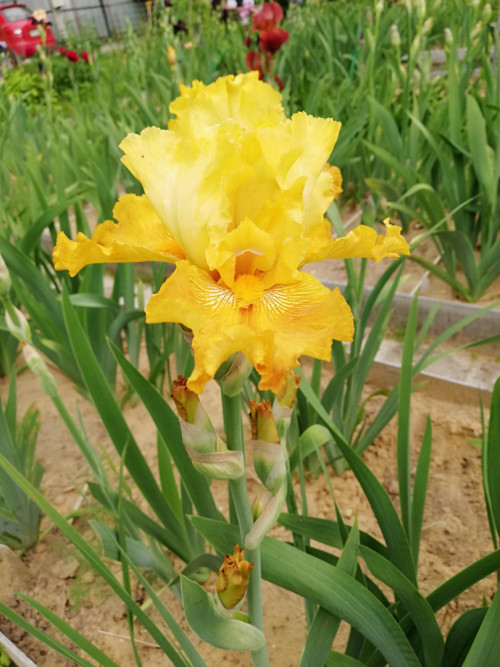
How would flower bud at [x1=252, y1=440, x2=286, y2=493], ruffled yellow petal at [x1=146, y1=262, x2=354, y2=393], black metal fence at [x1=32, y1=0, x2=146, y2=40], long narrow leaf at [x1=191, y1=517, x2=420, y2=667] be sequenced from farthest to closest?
black metal fence at [x1=32, y1=0, x2=146, y2=40] → long narrow leaf at [x1=191, y1=517, x2=420, y2=667] → flower bud at [x1=252, y1=440, x2=286, y2=493] → ruffled yellow petal at [x1=146, y1=262, x2=354, y2=393]

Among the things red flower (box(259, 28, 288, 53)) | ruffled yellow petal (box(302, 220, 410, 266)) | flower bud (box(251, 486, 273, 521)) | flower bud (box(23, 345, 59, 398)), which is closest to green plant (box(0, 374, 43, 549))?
flower bud (box(23, 345, 59, 398))

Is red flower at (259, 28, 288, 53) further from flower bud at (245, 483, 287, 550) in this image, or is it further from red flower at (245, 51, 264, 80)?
flower bud at (245, 483, 287, 550)

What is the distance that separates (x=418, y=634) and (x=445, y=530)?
45cm

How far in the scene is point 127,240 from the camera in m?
0.51

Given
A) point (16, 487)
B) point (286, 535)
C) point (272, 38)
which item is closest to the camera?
point (16, 487)

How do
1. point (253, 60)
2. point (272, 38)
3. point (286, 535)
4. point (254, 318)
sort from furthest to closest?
point (253, 60), point (272, 38), point (286, 535), point (254, 318)

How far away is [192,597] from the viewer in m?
0.52

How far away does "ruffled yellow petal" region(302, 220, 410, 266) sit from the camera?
17.8 inches

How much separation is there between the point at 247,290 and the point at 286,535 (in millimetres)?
857

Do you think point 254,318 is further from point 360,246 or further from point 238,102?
point 238,102

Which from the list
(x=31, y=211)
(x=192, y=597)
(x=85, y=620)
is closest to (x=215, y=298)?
(x=192, y=597)

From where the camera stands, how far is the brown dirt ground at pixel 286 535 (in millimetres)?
995

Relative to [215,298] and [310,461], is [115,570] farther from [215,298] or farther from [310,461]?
[215,298]

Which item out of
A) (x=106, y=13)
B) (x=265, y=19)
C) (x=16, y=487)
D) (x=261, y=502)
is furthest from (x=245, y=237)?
(x=106, y=13)
